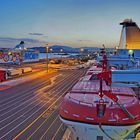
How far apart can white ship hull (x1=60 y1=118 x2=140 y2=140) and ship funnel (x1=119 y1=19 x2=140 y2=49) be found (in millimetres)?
52747

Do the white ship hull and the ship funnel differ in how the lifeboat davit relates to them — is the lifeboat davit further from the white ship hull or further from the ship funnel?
the ship funnel

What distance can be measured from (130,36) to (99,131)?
196 feet

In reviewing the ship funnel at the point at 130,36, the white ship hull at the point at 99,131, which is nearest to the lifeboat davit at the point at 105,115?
the white ship hull at the point at 99,131

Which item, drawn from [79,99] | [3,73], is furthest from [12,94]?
[79,99]

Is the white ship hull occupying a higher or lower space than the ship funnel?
lower

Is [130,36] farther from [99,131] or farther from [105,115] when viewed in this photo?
[99,131]

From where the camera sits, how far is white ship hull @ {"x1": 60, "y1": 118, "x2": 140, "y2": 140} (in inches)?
530

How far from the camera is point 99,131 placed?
44.4 ft

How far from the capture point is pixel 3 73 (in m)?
50.4

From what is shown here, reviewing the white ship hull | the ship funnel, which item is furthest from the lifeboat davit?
the ship funnel

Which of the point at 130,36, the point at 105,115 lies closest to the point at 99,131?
the point at 105,115

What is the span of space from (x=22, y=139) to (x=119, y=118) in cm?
663

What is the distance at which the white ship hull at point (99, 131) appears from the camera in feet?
44.2

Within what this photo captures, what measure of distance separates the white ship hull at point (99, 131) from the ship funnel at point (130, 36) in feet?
173
